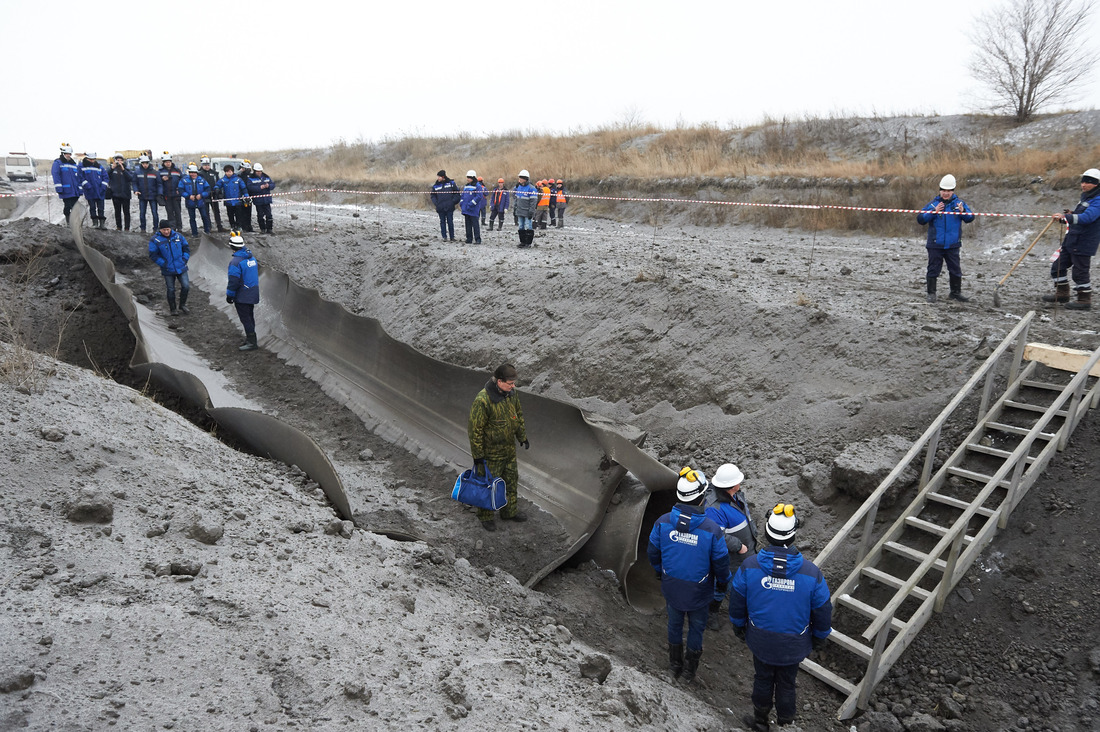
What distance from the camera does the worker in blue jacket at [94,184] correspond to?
16.6 metres

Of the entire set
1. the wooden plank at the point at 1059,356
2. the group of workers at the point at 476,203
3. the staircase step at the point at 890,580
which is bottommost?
the staircase step at the point at 890,580

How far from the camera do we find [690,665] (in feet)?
16.6

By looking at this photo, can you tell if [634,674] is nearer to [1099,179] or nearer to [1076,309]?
[1076,309]

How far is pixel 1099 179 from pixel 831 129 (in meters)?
16.1

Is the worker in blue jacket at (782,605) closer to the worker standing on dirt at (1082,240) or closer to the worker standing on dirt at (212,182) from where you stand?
the worker standing on dirt at (1082,240)

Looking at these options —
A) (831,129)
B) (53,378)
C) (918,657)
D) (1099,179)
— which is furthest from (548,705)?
(831,129)

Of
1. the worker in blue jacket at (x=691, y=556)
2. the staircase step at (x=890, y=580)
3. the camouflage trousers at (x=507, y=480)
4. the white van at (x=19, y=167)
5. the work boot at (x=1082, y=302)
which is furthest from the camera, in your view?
the white van at (x=19, y=167)

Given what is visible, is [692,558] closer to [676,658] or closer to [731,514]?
[731,514]

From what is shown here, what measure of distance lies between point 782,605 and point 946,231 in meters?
6.72

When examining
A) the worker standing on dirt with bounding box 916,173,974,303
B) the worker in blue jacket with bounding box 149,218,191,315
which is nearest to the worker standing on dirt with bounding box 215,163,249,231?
the worker in blue jacket with bounding box 149,218,191,315

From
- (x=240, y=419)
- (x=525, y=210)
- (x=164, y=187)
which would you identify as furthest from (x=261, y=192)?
(x=240, y=419)

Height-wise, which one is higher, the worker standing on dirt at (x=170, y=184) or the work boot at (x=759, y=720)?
the worker standing on dirt at (x=170, y=184)

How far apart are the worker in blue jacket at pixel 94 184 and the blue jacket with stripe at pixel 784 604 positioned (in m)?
17.9

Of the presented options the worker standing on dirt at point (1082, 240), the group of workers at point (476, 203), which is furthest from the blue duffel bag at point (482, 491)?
the group of workers at point (476, 203)
